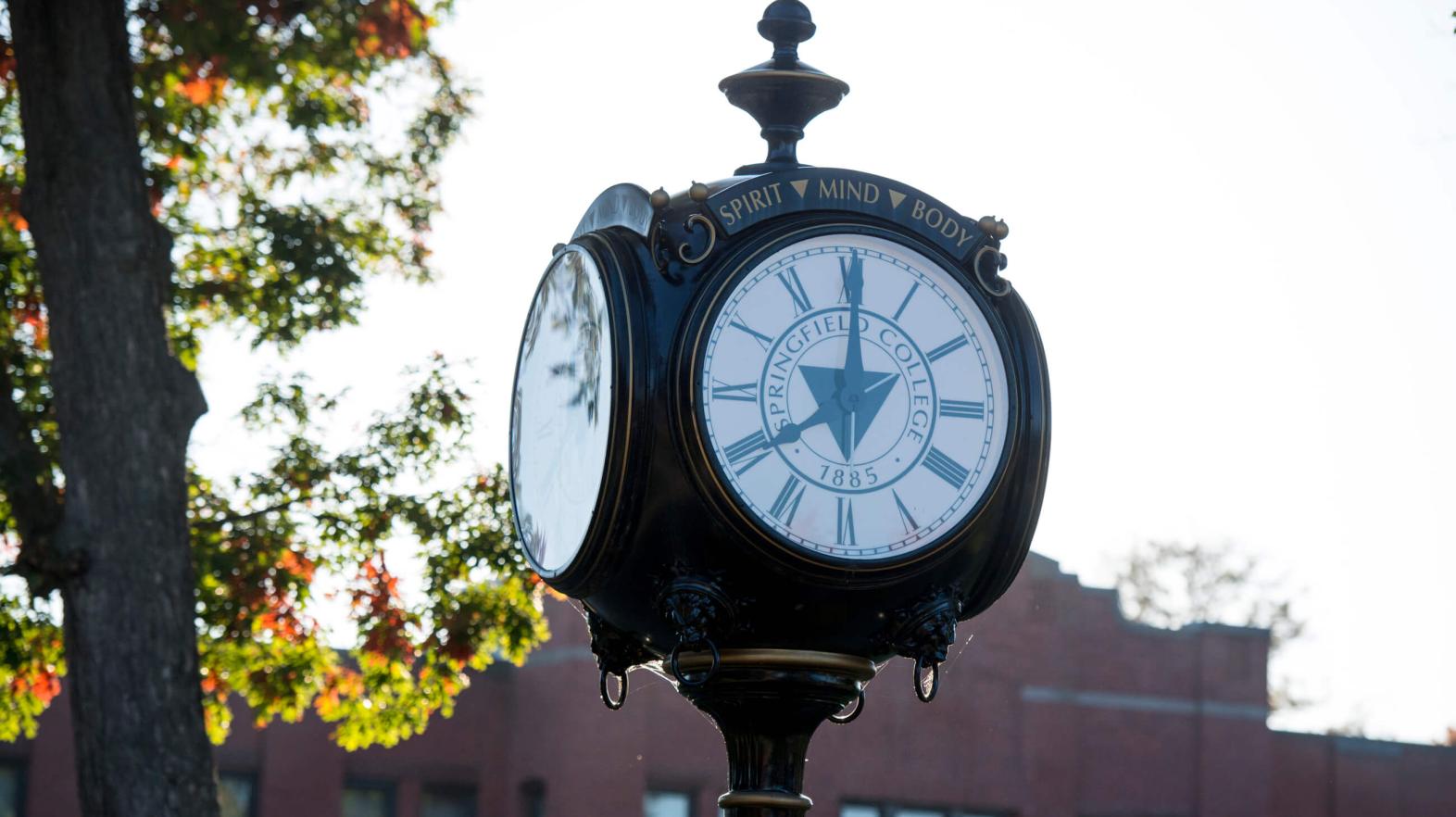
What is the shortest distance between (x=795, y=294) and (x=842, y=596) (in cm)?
40

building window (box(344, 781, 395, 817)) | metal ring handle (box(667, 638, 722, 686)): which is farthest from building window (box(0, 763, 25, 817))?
metal ring handle (box(667, 638, 722, 686))

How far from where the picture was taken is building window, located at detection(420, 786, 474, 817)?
2034cm

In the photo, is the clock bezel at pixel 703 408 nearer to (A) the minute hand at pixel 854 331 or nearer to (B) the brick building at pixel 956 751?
(A) the minute hand at pixel 854 331

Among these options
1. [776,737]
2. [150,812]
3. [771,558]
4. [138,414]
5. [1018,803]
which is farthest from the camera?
[1018,803]

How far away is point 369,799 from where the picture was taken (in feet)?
65.3

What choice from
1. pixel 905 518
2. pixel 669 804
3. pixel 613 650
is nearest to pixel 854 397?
pixel 905 518

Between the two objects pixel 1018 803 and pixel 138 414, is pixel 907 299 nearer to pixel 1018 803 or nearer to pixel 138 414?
pixel 138 414

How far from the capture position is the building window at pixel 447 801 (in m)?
20.3

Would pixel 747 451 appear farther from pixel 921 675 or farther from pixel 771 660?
pixel 921 675

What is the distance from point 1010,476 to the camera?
8.89 ft

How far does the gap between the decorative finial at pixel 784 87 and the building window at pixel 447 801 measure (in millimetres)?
17998

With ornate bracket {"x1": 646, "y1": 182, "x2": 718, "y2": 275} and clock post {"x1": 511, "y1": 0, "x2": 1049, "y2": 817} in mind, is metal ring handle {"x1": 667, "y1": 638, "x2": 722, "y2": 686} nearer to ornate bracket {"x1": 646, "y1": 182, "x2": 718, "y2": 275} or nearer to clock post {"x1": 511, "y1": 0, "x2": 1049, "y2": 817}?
clock post {"x1": 511, "y1": 0, "x2": 1049, "y2": 817}

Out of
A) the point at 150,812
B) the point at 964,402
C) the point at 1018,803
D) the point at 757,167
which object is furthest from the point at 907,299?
the point at 1018,803

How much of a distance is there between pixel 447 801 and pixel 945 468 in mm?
18571
